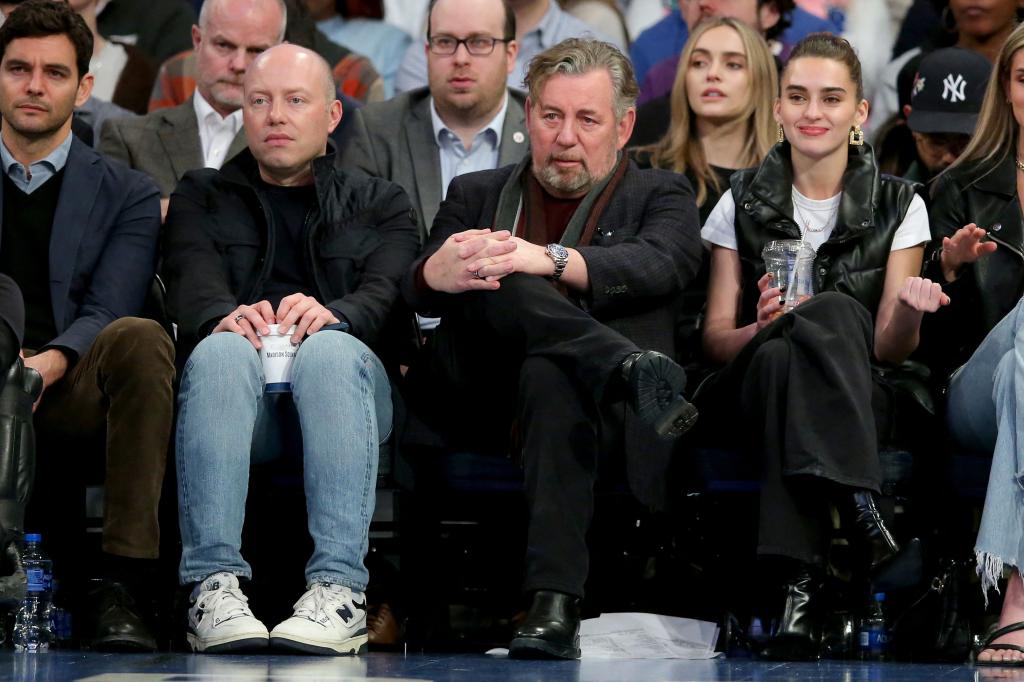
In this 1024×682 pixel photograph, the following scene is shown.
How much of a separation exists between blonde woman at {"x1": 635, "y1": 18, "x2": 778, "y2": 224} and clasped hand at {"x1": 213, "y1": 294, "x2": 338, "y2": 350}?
4.73 feet

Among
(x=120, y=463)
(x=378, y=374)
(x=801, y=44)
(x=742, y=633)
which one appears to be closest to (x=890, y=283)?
(x=801, y=44)

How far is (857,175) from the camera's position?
4.60 m

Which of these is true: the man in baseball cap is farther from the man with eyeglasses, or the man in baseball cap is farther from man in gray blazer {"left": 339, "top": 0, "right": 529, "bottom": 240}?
the man with eyeglasses

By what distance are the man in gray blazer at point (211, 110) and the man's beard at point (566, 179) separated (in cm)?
138

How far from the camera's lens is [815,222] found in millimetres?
4629

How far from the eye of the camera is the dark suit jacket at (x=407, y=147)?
17.4 ft

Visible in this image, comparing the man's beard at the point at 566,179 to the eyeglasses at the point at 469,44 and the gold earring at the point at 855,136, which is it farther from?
the eyeglasses at the point at 469,44

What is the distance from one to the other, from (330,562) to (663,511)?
2.80 ft

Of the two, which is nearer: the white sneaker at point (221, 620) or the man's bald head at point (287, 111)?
the white sneaker at point (221, 620)

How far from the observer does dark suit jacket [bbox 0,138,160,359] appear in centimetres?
448

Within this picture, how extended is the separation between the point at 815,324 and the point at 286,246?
1522mm

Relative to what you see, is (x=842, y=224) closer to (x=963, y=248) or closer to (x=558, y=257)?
(x=963, y=248)

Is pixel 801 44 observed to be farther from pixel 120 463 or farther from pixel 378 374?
pixel 120 463

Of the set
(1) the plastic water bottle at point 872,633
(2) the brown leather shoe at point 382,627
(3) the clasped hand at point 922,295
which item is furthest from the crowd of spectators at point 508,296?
(2) the brown leather shoe at point 382,627
